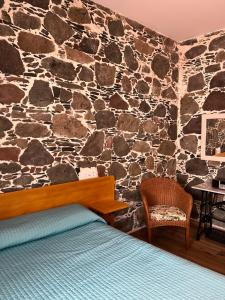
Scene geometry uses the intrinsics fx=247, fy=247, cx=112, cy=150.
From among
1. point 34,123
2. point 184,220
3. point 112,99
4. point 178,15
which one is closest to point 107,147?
point 112,99

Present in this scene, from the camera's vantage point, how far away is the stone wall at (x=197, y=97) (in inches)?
132

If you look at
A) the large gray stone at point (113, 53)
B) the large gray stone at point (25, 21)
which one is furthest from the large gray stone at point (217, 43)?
the large gray stone at point (25, 21)

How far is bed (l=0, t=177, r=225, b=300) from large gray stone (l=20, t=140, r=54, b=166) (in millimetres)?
400

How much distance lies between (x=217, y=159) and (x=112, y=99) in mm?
1653

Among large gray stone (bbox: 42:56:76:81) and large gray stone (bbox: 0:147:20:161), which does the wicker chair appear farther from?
large gray stone (bbox: 42:56:76:81)

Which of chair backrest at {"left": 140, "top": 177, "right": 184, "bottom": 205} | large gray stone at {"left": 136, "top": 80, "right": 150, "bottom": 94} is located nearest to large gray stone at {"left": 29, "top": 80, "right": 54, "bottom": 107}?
large gray stone at {"left": 136, "top": 80, "right": 150, "bottom": 94}

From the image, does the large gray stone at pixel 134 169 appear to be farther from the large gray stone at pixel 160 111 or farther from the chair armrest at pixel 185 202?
the large gray stone at pixel 160 111

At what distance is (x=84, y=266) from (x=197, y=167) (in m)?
2.57

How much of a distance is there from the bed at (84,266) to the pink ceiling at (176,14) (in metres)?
2.30

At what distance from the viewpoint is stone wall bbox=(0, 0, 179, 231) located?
2182 mm

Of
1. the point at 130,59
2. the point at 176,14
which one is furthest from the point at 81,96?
the point at 176,14

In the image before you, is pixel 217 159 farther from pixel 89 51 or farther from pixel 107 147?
pixel 89 51

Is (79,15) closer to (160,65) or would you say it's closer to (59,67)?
(59,67)

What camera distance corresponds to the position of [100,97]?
2.80 meters
